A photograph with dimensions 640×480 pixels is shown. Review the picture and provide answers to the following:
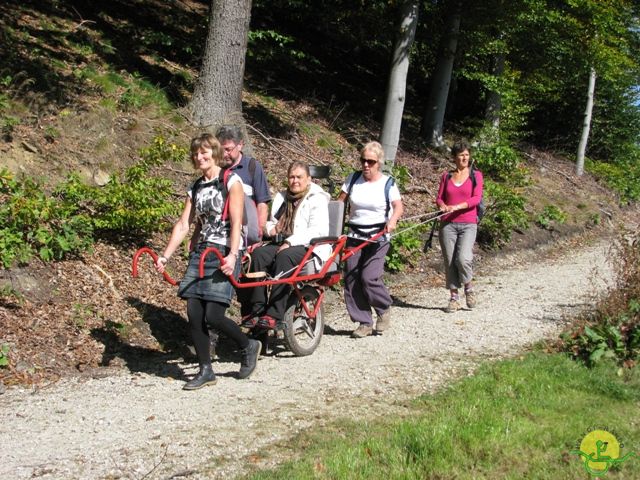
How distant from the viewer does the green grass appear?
15.4 feet

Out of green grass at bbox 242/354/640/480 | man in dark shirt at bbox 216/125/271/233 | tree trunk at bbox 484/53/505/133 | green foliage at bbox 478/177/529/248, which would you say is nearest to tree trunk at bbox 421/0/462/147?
tree trunk at bbox 484/53/505/133

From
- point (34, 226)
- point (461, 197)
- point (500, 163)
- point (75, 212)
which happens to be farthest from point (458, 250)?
point (500, 163)

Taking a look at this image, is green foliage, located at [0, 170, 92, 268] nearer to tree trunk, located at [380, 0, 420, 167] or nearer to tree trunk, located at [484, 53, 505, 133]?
tree trunk, located at [380, 0, 420, 167]

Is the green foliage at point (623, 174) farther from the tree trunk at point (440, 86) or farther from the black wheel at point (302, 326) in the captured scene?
the black wheel at point (302, 326)

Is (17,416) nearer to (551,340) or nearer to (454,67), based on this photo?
(551,340)

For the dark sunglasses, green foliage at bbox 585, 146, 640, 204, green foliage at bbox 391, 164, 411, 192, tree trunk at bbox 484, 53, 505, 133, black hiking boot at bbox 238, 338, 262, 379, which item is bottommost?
black hiking boot at bbox 238, 338, 262, 379

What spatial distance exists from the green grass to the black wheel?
5.57 feet

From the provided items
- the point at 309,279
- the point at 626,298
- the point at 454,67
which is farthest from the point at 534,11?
the point at 309,279

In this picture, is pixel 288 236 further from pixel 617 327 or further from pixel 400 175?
pixel 400 175

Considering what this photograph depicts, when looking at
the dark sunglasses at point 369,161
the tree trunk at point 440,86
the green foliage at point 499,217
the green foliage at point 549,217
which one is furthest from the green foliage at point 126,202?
the tree trunk at point 440,86

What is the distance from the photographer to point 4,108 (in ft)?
32.4

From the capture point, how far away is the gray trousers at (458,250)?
9.62 m

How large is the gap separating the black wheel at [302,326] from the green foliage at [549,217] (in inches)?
395

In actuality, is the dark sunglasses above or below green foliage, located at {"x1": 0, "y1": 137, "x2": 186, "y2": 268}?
above
